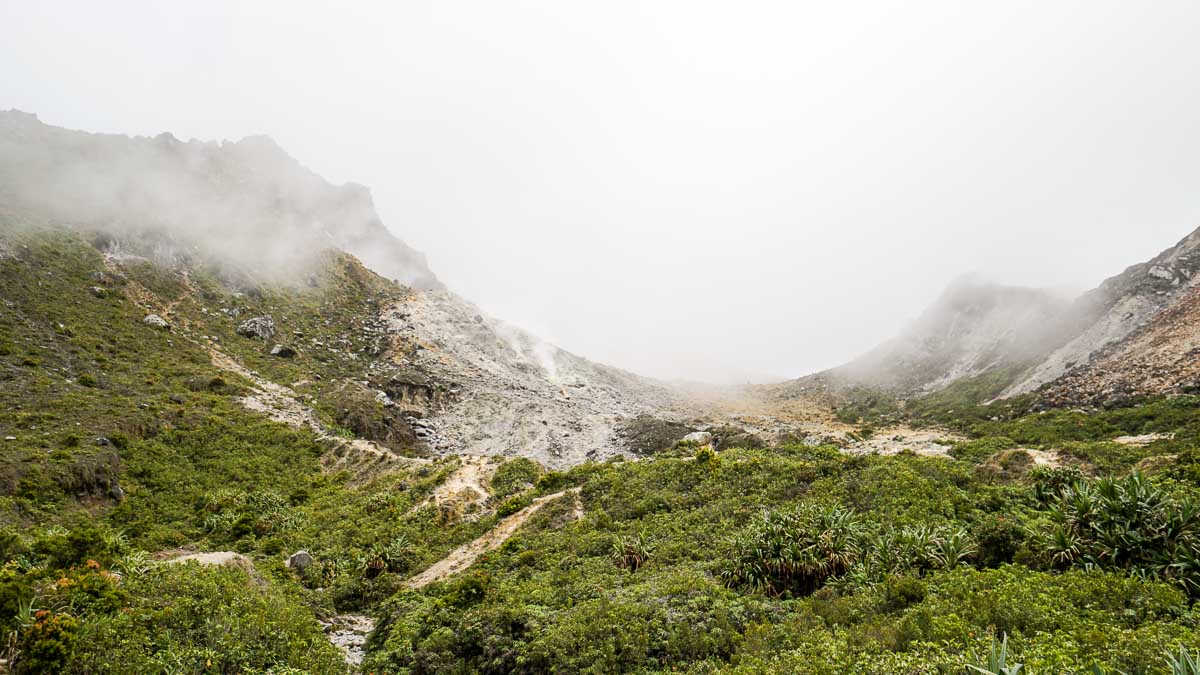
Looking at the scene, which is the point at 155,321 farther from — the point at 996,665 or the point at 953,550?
the point at 996,665

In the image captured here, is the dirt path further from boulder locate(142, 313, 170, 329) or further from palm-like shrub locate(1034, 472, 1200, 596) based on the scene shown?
boulder locate(142, 313, 170, 329)

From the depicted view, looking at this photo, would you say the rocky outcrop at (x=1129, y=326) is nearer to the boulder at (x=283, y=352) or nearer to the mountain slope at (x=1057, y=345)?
the mountain slope at (x=1057, y=345)

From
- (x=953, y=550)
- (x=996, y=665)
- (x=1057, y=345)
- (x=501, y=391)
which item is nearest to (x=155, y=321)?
(x=501, y=391)

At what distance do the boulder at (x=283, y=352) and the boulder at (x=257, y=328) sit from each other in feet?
8.68

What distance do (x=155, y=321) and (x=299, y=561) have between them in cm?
4170

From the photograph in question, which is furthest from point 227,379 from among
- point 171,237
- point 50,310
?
point 171,237

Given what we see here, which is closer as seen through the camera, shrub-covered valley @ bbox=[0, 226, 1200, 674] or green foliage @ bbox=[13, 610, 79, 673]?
green foliage @ bbox=[13, 610, 79, 673]

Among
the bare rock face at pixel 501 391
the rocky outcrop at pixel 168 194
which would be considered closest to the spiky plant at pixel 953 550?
the bare rock face at pixel 501 391

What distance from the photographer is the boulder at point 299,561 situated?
74.1 feet

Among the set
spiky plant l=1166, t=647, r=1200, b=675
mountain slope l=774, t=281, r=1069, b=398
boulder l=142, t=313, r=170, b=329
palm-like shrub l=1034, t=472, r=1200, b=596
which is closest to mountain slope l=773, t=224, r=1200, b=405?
mountain slope l=774, t=281, r=1069, b=398

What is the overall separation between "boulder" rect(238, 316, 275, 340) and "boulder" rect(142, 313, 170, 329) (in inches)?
293

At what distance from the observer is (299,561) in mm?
22797

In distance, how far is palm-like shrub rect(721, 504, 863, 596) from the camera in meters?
15.0

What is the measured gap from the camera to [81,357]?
38.4 meters
